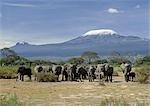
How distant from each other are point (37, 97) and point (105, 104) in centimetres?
856

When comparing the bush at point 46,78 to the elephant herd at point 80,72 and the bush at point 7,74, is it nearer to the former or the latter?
the elephant herd at point 80,72

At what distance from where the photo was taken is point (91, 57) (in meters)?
89.9

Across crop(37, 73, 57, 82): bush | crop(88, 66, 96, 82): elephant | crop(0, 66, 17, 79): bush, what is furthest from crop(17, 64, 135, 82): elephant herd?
crop(37, 73, 57, 82): bush

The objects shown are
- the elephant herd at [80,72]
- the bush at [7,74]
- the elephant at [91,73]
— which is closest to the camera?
the elephant herd at [80,72]

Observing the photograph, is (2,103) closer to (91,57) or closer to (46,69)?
(46,69)

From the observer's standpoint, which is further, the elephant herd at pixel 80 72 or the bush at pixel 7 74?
the bush at pixel 7 74

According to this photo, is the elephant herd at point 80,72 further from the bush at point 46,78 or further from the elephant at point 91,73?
the bush at point 46,78

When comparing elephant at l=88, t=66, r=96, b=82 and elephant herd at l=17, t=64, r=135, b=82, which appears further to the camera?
elephant at l=88, t=66, r=96, b=82

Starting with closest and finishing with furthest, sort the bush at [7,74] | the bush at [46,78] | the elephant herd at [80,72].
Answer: the bush at [46,78] < the elephant herd at [80,72] < the bush at [7,74]

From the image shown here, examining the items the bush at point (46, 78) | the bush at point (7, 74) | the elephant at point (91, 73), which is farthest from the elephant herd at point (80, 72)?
the bush at point (46, 78)

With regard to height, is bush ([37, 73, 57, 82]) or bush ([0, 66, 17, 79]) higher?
bush ([0, 66, 17, 79])

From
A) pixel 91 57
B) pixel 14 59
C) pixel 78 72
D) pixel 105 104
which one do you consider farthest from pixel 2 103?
pixel 91 57

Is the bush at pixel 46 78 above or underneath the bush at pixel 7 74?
underneath

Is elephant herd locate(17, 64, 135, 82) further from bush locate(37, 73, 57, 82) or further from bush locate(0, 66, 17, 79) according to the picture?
bush locate(37, 73, 57, 82)
